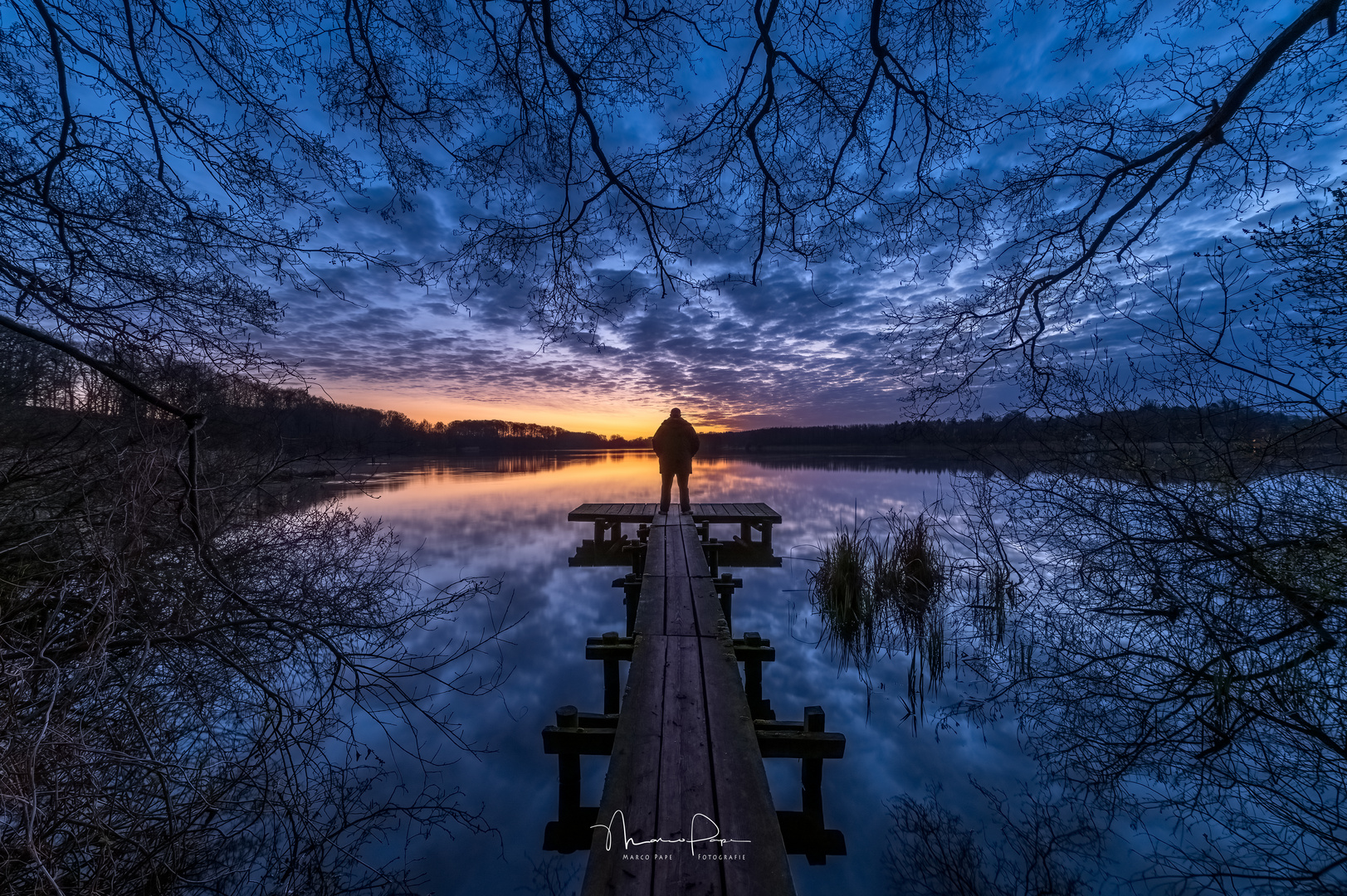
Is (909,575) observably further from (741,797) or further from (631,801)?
(631,801)

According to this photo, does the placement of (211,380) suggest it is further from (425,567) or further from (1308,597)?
(425,567)

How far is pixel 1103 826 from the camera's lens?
3.66m

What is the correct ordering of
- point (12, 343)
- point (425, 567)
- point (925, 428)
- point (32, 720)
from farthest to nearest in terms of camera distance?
point (425, 567) → point (925, 428) → point (12, 343) → point (32, 720)

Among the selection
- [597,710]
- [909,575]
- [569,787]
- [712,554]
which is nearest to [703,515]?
[712,554]

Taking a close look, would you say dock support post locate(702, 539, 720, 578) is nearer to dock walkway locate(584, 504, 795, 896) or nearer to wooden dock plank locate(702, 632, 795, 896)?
dock walkway locate(584, 504, 795, 896)

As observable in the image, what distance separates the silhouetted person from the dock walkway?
5.19 metres

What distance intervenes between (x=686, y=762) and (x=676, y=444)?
690 cm

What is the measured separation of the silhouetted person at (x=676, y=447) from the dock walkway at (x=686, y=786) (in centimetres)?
519

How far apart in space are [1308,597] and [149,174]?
8684 mm

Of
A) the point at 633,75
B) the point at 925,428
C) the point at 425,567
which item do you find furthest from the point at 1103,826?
the point at 425,567

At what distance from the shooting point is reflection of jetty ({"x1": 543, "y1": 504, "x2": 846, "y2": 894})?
1.77 metres

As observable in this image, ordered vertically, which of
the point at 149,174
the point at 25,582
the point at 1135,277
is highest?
the point at 149,174

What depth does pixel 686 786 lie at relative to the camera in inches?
85.8

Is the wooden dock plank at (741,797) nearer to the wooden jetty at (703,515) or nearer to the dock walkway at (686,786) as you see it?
the dock walkway at (686,786)
